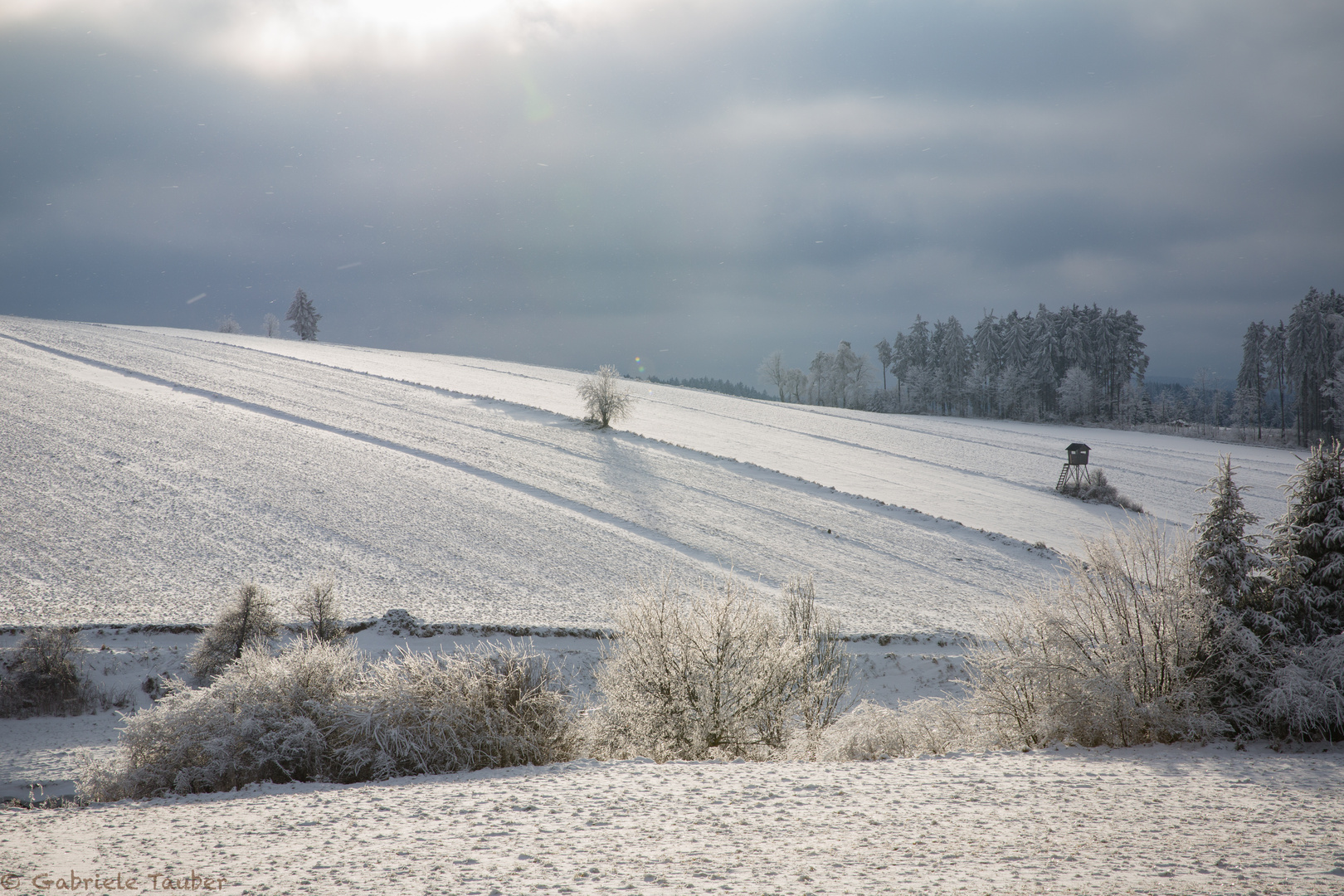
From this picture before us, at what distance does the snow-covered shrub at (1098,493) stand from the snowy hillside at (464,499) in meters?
1.54

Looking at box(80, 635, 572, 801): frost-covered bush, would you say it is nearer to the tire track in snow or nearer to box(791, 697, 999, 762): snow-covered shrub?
box(791, 697, 999, 762): snow-covered shrub

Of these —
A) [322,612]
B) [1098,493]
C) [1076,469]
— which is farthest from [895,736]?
[1076,469]

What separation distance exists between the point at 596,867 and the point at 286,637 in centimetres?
1477

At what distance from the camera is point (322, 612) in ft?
59.1

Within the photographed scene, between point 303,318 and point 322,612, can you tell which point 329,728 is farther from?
point 303,318

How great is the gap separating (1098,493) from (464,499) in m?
37.2

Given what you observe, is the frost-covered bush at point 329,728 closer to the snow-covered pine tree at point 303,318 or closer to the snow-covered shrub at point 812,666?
the snow-covered shrub at point 812,666

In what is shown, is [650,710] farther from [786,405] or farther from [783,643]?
[786,405]

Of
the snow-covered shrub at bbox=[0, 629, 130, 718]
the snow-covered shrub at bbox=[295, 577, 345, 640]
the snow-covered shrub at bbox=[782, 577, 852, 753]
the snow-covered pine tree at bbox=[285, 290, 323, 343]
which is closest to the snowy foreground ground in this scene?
the snow-covered shrub at bbox=[782, 577, 852, 753]

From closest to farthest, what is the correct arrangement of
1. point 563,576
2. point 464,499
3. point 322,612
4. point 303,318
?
point 322,612 → point 563,576 → point 464,499 → point 303,318

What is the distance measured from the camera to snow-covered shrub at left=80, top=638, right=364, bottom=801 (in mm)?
9883

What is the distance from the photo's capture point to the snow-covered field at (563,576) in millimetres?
7109

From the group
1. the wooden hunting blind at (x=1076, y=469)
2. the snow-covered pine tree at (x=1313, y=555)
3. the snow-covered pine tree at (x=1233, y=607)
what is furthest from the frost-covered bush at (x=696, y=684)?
the wooden hunting blind at (x=1076, y=469)

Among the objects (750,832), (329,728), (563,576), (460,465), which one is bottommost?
(563,576)
